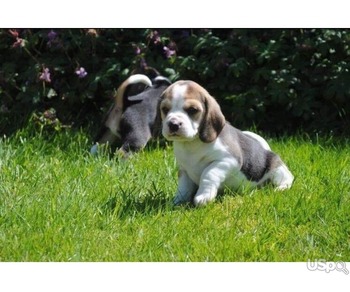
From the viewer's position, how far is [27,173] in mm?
6020

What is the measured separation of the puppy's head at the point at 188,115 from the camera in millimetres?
5105

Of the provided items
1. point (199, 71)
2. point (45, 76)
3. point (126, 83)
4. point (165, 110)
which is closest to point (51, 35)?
point (45, 76)

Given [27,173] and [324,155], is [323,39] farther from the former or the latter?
[27,173]

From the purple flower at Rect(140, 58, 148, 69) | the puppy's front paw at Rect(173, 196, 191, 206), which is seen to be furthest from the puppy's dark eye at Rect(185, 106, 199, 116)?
the purple flower at Rect(140, 58, 148, 69)

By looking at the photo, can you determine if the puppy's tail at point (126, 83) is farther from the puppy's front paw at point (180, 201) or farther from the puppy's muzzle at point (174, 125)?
the puppy's muzzle at point (174, 125)

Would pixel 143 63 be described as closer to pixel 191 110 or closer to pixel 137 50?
pixel 137 50

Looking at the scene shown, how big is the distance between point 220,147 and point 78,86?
2.88m

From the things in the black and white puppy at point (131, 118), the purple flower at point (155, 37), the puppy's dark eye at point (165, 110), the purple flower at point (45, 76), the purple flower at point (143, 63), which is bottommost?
the black and white puppy at point (131, 118)

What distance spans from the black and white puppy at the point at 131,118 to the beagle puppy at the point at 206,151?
4.82 ft

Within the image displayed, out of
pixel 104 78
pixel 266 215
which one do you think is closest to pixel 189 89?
pixel 266 215

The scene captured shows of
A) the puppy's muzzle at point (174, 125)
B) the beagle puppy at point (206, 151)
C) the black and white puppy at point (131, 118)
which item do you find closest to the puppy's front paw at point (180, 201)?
the beagle puppy at point (206, 151)

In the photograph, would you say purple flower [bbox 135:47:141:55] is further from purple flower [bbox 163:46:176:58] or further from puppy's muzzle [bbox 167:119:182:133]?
puppy's muzzle [bbox 167:119:182:133]

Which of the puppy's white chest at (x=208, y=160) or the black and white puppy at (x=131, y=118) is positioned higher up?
the puppy's white chest at (x=208, y=160)

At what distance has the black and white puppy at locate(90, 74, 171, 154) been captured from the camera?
6.92 m
